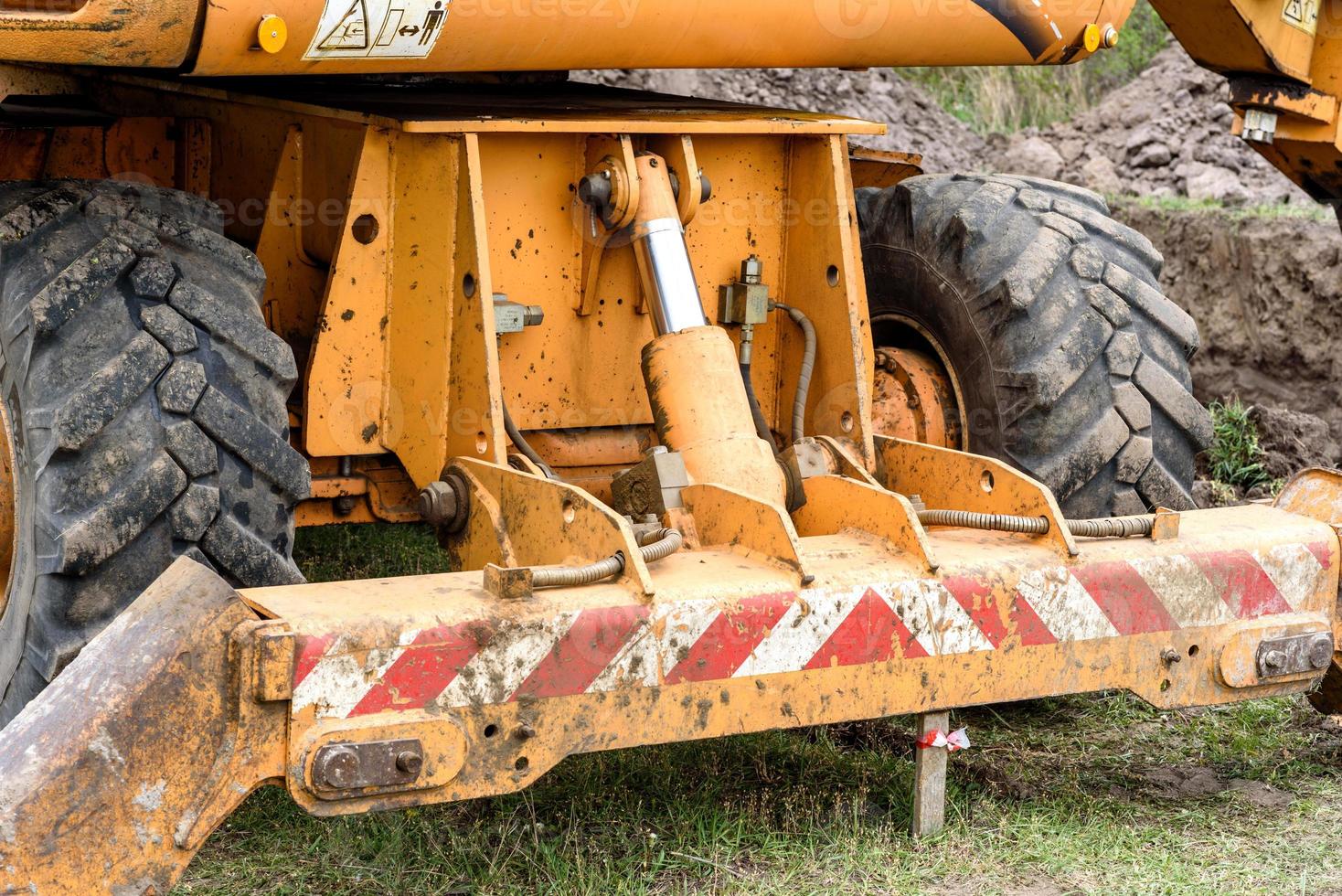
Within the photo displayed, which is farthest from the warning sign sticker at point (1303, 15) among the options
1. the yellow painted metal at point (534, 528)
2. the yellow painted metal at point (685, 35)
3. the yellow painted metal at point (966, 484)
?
the yellow painted metal at point (534, 528)

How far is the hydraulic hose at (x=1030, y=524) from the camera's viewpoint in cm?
352

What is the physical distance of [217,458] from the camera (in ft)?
11.1

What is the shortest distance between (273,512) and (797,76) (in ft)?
26.4

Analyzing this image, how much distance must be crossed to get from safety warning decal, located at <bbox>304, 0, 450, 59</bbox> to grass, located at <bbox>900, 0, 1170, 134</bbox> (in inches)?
360

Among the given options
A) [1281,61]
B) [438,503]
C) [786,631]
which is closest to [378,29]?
[438,503]

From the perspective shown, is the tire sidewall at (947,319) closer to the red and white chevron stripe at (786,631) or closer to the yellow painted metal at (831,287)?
the yellow painted metal at (831,287)

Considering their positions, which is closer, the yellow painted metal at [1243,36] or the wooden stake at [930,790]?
the wooden stake at [930,790]

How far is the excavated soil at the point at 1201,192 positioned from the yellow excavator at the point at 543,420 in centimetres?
319

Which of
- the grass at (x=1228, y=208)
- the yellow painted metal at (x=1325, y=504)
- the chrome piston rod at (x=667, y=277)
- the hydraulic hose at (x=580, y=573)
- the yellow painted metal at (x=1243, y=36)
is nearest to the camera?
the hydraulic hose at (x=580, y=573)

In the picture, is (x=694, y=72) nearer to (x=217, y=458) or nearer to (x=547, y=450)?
(x=547, y=450)

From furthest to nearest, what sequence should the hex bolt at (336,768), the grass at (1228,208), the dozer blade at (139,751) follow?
the grass at (1228,208), the hex bolt at (336,768), the dozer blade at (139,751)

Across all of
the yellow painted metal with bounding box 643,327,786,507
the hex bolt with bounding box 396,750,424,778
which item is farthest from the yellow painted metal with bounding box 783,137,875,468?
the hex bolt with bounding box 396,750,424,778

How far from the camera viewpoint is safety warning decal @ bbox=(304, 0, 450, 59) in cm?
339

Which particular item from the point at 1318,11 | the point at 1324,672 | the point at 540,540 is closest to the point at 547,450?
the point at 540,540
